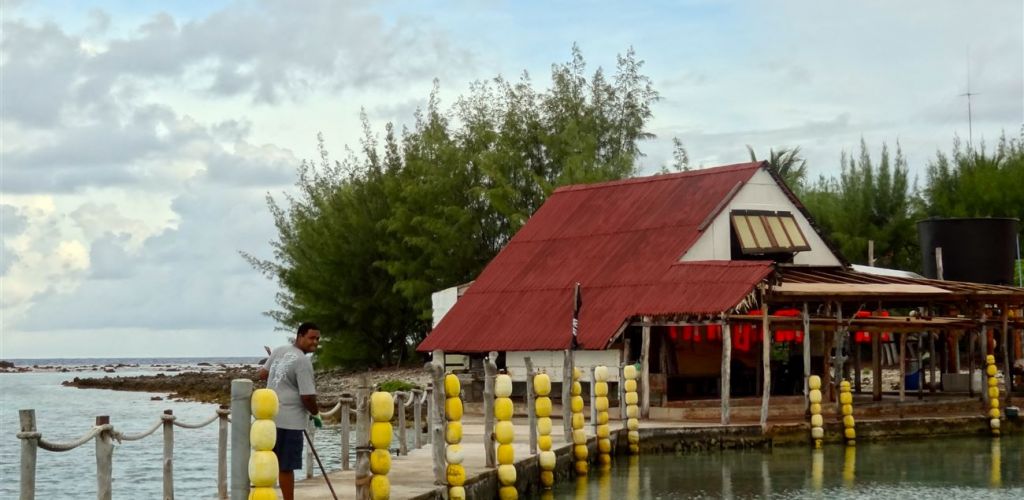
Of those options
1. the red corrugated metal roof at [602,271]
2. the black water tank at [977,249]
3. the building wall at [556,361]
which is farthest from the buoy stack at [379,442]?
the black water tank at [977,249]

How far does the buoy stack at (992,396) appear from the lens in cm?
2712

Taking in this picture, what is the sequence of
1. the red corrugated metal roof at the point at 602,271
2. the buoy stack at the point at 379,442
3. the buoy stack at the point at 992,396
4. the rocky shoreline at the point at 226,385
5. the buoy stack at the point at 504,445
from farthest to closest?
the rocky shoreline at the point at 226,385, the buoy stack at the point at 992,396, the red corrugated metal roof at the point at 602,271, the buoy stack at the point at 504,445, the buoy stack at the point at 379,442

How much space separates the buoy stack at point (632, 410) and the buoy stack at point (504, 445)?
6.40 metres

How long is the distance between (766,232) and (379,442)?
18169mm

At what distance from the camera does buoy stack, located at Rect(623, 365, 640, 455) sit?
23141 mm

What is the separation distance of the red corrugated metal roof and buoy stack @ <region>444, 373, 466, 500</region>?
1040 cm

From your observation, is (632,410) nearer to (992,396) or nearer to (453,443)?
(992,396)

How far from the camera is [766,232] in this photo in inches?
1177

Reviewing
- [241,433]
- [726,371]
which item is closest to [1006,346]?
[726,371]

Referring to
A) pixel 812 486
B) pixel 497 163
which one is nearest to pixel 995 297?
pixel 812 486

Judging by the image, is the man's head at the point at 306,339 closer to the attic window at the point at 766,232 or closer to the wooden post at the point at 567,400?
the wooden post at the point at 567,400

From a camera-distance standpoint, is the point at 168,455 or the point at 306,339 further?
the point at 168,455

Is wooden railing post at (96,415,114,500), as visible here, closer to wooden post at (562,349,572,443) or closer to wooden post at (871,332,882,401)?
wooden post at (562,349,572,443)

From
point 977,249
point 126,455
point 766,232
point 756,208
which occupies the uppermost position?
point 756,208
